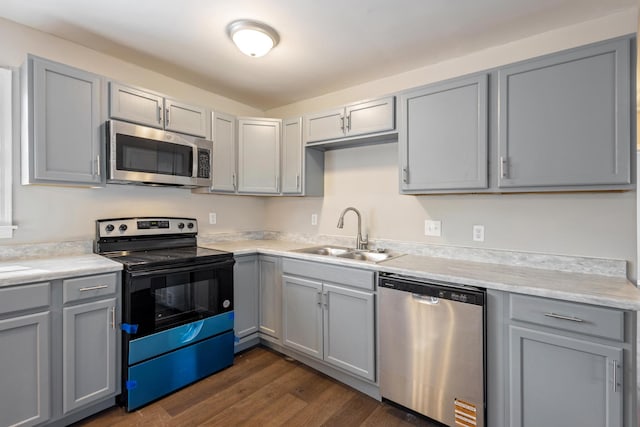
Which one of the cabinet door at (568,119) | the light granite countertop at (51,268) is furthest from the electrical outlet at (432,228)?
the light granite countertop at (51,268)

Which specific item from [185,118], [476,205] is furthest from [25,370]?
[476,205]

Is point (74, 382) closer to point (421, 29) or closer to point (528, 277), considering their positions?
point (528, 277)

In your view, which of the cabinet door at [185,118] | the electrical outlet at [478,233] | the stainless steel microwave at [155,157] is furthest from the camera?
the cabinet door at [185,118]

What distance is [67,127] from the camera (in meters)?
1.96

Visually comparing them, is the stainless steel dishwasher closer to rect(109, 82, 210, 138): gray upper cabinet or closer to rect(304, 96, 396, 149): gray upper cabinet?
rect(304, 96, 396, 149): gray upper cabinet

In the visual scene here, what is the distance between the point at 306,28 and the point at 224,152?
4.41ft

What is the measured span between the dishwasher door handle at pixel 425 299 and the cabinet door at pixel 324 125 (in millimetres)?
1440

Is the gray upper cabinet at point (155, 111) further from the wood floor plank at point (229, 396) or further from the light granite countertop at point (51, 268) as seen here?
the wood floor plank at point (229, 396)

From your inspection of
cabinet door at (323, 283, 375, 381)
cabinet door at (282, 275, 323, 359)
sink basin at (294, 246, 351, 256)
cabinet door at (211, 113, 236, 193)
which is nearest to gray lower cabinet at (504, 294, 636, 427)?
cabinet door at (323, 283, 375, 381)

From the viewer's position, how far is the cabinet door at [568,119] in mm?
1551

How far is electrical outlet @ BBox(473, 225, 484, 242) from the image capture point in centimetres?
221

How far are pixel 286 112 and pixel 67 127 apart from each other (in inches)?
82.8

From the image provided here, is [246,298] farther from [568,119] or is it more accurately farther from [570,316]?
[568,119]

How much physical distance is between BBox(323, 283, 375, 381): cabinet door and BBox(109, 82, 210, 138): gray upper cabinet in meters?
1.76
